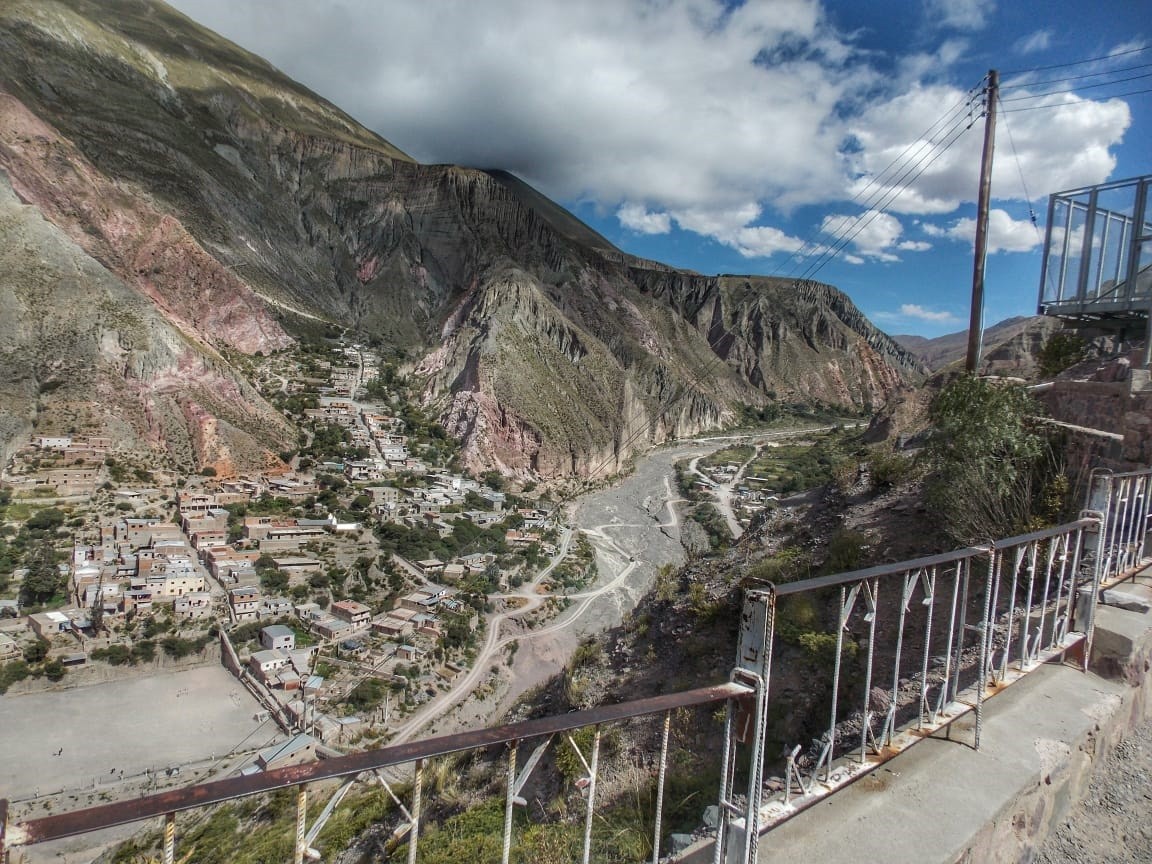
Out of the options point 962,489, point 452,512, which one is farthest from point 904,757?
point 452,512

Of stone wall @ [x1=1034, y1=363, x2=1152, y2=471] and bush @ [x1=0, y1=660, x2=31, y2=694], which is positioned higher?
stone wall @ [x1=1034, y1=363, x2=1152, y2=471]

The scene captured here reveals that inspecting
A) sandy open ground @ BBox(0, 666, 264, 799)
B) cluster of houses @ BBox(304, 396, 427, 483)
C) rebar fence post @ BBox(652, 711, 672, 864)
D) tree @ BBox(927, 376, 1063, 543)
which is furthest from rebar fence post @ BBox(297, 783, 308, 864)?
cluster of houses @ BBox(304, 396, 427, 483)

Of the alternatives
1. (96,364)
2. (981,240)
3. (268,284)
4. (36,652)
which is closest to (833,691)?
(981,240)

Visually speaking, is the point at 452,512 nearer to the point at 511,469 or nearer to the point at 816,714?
the point at 511,469

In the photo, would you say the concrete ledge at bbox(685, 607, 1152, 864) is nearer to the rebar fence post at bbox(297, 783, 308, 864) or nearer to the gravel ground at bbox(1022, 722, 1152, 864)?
the gravel ground at bbox(1022, 722, 1152, 864)

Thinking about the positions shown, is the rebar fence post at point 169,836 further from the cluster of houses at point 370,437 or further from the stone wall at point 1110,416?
the cluster of houses at point 370,437

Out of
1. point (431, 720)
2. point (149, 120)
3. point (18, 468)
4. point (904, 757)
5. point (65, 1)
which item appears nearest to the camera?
point (904, 757)
